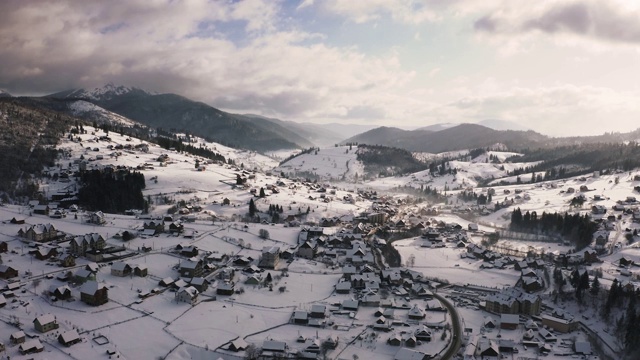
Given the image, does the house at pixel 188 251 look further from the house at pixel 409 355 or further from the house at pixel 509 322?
the house at pixel 509 322

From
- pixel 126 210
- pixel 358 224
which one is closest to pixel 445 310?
pixel 358 224

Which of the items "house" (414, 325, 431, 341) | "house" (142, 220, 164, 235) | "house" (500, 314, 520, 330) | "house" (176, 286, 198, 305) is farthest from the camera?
"house" (142, 220, 164, 235)

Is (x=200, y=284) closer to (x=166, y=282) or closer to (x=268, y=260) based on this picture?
(x=166, y=282)

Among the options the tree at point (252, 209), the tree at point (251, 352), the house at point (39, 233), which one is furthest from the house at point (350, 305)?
the tree at point (252, 209)

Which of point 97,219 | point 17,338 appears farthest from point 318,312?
point 97,219

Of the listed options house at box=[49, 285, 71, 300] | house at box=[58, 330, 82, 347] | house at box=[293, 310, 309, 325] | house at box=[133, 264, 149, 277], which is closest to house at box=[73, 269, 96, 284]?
house at box=[49, 285, 71, 300]

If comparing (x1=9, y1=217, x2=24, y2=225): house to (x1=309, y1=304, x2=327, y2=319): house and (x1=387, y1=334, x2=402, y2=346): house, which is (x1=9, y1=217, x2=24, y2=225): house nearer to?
(x1=309, y1=304, x2=327, y2=319): house
